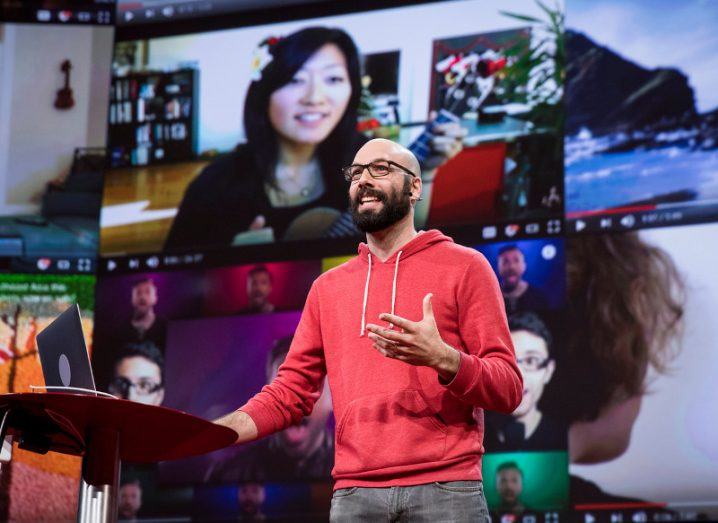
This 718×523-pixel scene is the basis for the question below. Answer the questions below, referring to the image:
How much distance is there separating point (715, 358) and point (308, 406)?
6.00ft

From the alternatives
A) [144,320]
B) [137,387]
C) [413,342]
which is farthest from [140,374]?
[413,342]

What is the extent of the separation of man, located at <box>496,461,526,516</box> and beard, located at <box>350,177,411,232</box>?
1.70 meters

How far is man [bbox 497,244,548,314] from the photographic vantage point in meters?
3.74

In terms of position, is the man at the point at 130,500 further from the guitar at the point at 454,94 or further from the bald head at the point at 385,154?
the bald head at the point at 385,154

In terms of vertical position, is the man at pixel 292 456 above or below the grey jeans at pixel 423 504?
below

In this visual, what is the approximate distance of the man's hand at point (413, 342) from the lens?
173 cm

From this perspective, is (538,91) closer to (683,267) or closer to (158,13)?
(683,267)

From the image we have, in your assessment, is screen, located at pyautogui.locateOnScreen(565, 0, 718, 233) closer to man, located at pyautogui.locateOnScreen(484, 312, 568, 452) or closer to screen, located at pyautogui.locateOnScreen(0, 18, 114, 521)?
man, located at pyautogui.locateOnScreen(484, 312, 568, 452)

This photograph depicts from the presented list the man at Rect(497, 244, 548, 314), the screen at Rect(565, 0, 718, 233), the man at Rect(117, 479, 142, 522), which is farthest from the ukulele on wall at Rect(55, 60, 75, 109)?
the screen at Rect(565, 0, 718, 233)

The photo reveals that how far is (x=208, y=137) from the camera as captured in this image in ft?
14.5

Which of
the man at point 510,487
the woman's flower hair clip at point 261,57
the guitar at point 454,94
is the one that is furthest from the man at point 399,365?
the woman's flower hair clip at point 261,57

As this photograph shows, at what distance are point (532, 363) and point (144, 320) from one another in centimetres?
173

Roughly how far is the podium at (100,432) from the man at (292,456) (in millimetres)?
2001

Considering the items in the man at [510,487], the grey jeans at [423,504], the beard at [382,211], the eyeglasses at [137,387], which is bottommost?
the man at [510,487]
